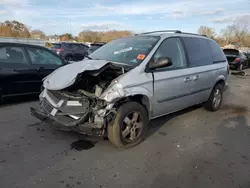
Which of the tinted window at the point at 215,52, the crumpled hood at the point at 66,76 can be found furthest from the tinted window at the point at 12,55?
the tinted window at the point at 215,52

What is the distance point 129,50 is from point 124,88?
117 centimetres

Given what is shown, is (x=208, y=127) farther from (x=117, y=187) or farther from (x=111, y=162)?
(x=117, y=187)

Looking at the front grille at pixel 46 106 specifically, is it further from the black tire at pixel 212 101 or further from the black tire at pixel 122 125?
the black tire at pixel 212 101

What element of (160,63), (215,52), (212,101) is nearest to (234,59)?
(215,52)

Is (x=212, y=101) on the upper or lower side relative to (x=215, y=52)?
lower

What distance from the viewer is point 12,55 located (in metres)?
5.75

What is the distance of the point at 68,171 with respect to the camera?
3066 mm

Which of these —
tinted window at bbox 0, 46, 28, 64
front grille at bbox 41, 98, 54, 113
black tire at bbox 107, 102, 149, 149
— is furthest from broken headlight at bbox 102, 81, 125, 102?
tinted window at bbox 0, 46, 28, 64

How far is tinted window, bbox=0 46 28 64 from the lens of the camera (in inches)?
220

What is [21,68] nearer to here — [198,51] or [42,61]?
[42,61]

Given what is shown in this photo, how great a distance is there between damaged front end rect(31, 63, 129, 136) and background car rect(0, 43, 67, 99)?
2092 mm

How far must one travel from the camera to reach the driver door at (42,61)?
615cm

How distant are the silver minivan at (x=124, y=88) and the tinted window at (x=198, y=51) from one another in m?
0.03

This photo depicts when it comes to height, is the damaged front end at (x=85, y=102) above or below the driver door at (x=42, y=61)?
below
